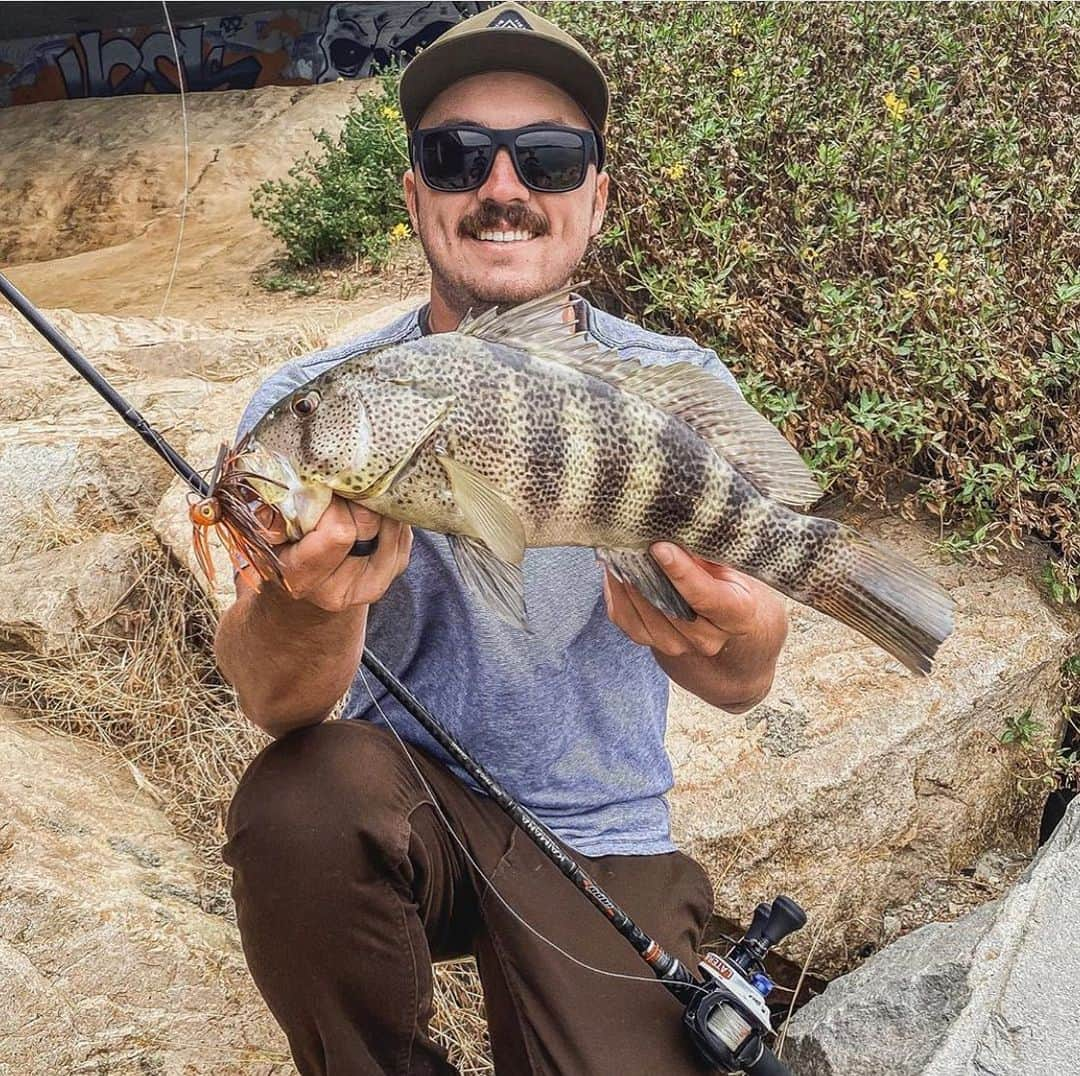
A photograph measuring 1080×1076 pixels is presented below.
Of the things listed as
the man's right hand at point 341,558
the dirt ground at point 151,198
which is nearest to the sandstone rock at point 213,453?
the man's right hand at point 341,558

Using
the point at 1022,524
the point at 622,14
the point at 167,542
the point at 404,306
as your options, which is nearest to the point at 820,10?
the point at 622,14

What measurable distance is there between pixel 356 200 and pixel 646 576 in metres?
6.65

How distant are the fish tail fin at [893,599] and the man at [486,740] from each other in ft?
0.67

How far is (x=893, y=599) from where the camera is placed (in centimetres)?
203

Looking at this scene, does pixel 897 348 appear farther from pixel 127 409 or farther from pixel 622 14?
pixel 622 14

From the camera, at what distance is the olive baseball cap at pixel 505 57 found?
2762mm

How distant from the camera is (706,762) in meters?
3.64

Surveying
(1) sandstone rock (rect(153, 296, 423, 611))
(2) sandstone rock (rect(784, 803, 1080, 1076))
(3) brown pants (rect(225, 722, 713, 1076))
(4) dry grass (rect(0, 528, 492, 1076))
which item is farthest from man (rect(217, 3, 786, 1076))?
(4) dry grass (rect(0, 528, 492, 1076))

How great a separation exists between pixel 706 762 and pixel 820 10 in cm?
435

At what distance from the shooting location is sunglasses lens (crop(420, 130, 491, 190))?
2619 millimetres

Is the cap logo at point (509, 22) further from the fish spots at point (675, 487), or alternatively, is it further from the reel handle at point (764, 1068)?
the reel handle at point (764, 1068)

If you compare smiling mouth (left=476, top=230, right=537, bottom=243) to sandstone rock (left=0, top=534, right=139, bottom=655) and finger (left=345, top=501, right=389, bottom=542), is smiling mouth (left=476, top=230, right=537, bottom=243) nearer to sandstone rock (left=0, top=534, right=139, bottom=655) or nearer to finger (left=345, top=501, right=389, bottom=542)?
finger (left=345, top=501, right=389, bottom=542)

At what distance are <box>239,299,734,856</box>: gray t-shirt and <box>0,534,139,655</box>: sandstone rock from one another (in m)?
1.84

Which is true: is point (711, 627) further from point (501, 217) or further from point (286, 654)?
point (501, 217)
